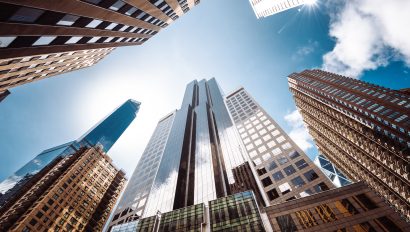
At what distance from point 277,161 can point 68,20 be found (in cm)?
5396

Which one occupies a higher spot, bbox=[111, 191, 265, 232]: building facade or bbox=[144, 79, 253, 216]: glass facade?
bbox=[144, 79, 253, 216]: glass facade

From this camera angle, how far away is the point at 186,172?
8875cm

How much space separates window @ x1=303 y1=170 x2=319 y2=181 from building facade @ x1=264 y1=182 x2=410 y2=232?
13290 mm

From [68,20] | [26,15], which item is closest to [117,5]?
[68,20]

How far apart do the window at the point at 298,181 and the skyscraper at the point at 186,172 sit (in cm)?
887

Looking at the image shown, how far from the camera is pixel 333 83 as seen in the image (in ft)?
257

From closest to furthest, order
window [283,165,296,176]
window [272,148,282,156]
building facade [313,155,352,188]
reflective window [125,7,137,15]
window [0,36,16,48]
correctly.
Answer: window [0,36,16,48] → reflective window [125,7,137,15] → window [283,165,296,176] → window [272,148,282,156] → building facade [313,155,352,188]

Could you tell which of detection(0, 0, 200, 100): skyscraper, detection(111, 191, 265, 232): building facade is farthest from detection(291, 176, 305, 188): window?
detection(0, 0, 200, 100): skyscraper

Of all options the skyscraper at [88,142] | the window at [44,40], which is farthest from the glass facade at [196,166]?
the skyscraper at [88,142]

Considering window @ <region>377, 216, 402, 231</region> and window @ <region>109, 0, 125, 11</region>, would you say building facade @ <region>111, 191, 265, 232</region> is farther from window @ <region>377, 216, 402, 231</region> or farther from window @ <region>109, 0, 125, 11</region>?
window @ <region>109, 0, 125, 11</region>

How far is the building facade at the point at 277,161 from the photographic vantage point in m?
47.2

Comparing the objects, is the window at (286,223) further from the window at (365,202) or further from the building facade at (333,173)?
the building facade at (333,173)

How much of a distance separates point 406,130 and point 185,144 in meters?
86.3

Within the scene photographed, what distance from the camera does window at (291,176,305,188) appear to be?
48.2 m
